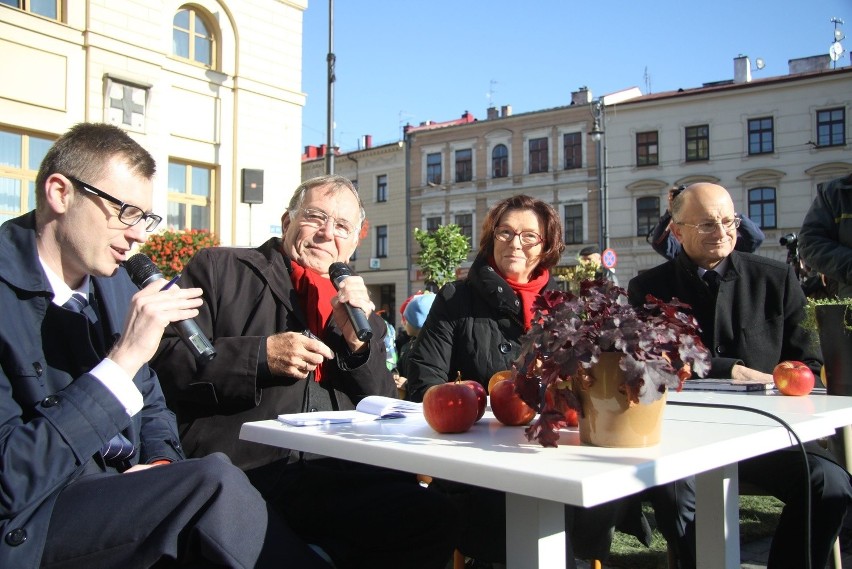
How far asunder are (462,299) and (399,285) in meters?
34.9

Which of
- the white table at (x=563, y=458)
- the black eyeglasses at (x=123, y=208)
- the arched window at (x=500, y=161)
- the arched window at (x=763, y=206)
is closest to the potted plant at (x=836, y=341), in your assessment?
the white table at (x=563, y=458)

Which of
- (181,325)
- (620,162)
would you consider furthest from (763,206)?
(181,325)

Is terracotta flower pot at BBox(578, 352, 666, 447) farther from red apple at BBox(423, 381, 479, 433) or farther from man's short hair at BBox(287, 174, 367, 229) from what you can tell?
man's short hair at BBox(287, 174, 367, 229)

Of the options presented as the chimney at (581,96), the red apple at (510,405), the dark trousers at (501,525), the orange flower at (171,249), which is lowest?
the dark trousers at (501,525)

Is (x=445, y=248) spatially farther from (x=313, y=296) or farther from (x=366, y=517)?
(x=366, y=517)

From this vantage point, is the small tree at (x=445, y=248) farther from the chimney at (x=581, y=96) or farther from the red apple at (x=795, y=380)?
the red apple at (x=795, y=380)

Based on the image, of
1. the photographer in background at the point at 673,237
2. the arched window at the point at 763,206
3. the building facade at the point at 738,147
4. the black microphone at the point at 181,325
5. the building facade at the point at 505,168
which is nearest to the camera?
the black microphone at the point at 181,325

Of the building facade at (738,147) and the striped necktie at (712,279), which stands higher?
the building facade at (738,147)

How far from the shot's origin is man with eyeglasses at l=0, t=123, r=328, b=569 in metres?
1.55

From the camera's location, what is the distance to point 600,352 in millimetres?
1603

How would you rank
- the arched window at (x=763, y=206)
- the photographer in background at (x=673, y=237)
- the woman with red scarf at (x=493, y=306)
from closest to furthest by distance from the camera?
the woman with red scarf at (x=493, y=306)
the photographer in background at (x=673, y=237)
the arched window at (x=763, y=206)

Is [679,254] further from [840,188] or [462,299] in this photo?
[840,188]

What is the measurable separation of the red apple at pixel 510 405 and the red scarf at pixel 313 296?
998 mm

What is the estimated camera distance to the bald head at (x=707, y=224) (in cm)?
343
